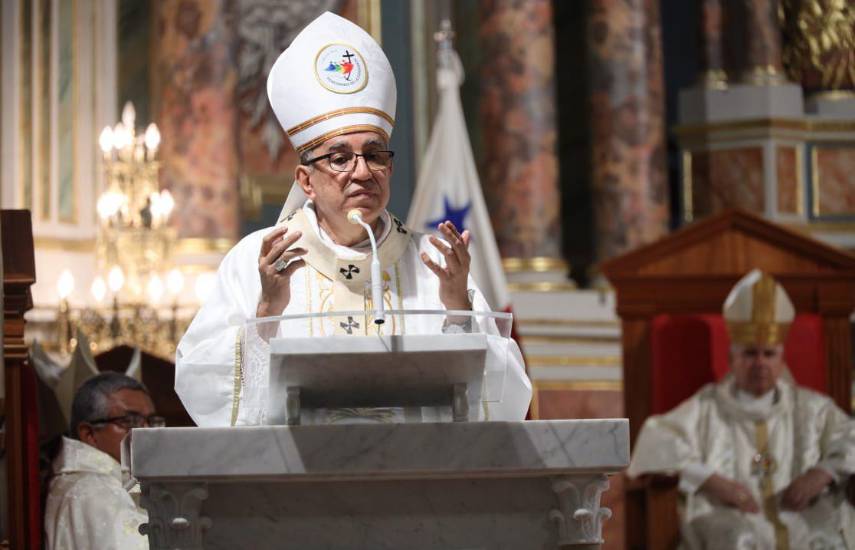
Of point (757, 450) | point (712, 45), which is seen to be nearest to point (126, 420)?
point (757, 450)

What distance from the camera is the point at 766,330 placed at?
7.30 metres

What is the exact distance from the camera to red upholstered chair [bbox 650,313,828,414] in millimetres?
7859

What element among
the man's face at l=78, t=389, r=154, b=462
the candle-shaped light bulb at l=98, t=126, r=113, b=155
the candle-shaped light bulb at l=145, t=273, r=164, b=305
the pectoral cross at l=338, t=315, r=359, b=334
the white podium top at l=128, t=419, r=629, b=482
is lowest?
the man's face at l=78, t=389, r=154, b=462

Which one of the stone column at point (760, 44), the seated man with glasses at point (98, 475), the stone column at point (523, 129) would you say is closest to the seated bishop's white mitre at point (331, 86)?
the seated man with glasses at point (98, 475)

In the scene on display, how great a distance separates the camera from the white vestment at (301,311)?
3.58 metres

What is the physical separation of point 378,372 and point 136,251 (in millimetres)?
6079

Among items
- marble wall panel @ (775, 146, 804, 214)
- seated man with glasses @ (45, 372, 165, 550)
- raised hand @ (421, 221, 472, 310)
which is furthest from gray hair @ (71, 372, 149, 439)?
marble wall panel @ (775, 146, 804, 214)

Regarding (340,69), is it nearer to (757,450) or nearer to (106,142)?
(757,450)

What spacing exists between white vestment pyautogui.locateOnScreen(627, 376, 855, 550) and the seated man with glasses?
260 centimetres

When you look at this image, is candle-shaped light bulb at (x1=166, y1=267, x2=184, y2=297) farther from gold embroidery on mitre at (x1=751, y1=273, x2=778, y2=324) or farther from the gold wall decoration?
the gold wall decoration

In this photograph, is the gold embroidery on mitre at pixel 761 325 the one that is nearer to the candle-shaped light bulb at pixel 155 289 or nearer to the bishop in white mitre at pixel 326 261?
the candle-shaped light bulb at pixel 155 289

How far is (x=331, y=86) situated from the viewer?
12.7 feet

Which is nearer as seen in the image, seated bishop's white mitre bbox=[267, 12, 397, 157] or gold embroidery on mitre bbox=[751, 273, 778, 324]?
seated bishop's white mitre bbox=[267, 12, 397, 157]

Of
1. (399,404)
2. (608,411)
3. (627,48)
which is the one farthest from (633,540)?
(399,404)
